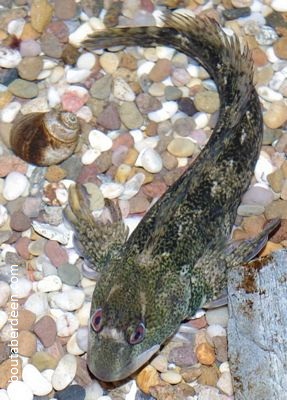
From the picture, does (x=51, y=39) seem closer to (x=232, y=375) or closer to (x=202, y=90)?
(x=202, y=90)

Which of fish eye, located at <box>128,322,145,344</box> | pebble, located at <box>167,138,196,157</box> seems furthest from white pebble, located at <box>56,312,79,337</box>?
pebble, located at <box>167,138,196,157</box>

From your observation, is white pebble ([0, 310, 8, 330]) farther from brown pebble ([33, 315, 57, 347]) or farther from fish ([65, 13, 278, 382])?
fish ([65, 13, 278, 382])

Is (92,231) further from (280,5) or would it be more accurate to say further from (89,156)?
(280,5)

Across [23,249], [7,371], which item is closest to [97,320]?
[7,371]

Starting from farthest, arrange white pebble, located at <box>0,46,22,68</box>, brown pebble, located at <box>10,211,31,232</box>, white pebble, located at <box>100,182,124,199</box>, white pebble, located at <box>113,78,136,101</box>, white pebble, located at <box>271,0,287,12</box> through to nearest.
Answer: white pebble, located at <box>271,0,287,12</box>
white pebble, located at <box>0,46,22,68</box>
white pebble, located at <box>113,78,136,101</box>
white pebble, located at <box>100,182,124,199</box>
brown pebble, located at <box>10,211,31,232</box>

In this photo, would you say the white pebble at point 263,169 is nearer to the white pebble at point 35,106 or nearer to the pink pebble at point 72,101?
the pink pebble at point 72,101
